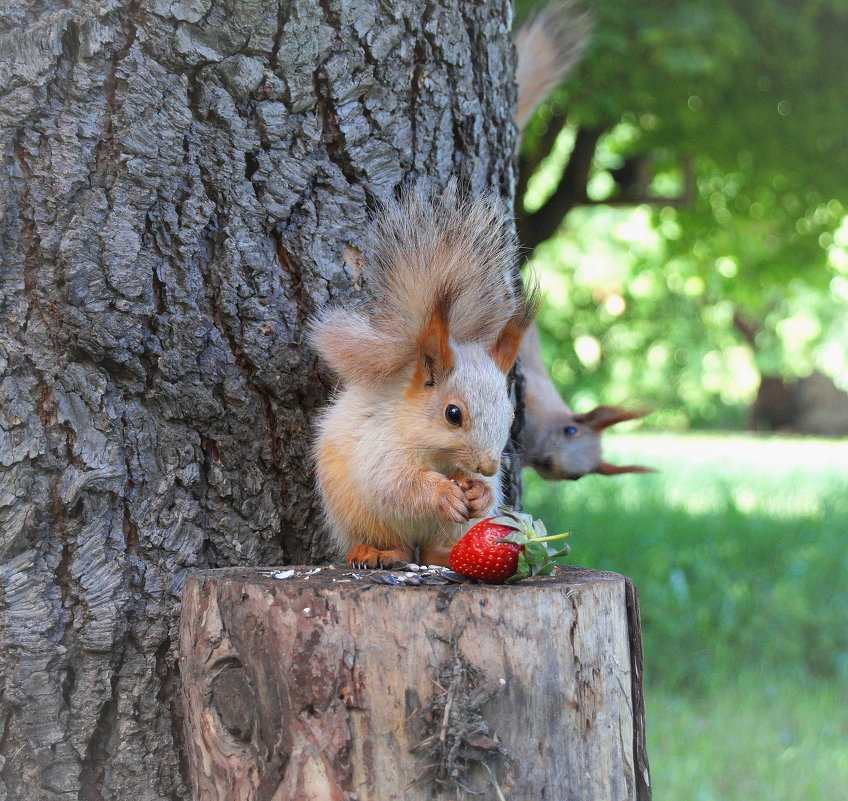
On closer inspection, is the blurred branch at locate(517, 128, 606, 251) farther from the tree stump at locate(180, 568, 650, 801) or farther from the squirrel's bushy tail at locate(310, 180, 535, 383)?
the tree stump at locate(180, 568, 650, 801)

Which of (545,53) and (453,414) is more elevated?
(545,53)

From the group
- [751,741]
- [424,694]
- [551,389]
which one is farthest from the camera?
[751,741]

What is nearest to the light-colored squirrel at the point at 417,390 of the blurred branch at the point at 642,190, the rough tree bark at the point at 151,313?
the rough tree bark at the point at 151,313

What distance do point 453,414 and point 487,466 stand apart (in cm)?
12

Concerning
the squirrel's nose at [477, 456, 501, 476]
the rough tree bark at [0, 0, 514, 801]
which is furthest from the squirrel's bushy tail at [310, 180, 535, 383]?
the squirrel's nose at [477, 456, 501, 476]

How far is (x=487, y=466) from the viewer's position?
1.78 metres

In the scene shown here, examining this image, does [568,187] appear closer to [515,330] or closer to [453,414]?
[515,330]

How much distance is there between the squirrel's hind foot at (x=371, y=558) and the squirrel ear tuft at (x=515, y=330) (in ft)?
1.50

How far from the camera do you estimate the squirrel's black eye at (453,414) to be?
1789 millimetres

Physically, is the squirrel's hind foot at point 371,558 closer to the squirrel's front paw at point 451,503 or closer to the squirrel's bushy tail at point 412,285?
the squirrel's front paw at point 451,503

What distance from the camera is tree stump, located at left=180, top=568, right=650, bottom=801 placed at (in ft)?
4.58

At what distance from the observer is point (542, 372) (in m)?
3.20

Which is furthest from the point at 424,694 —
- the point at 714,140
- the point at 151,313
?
the point at 714,140

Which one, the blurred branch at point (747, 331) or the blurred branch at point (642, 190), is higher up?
the blurred branch at point (747, 331)
